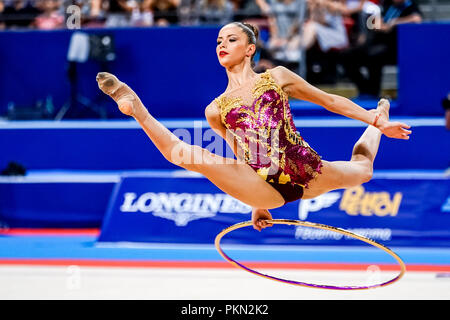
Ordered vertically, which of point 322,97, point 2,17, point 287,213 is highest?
point 2,17

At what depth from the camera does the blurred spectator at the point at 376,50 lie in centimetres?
742

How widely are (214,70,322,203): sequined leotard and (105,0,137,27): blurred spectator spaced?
14.5 feet

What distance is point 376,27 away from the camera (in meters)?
7.34

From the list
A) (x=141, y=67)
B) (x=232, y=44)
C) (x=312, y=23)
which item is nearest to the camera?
(x=232, y=44)

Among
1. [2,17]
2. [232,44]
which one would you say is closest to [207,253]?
[232,44]

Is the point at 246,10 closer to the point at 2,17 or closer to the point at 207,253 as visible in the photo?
the point at 207,253

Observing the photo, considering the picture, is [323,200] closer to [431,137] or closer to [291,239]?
[291,239]

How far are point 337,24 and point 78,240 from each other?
3510 mm

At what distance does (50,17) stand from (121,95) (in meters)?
5.10

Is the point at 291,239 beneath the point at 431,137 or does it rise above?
beneath

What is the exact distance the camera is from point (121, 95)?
11.3 feet

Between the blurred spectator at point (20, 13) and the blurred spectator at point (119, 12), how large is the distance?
0.97 metres

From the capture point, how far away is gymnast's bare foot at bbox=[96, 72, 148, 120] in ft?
11.1
